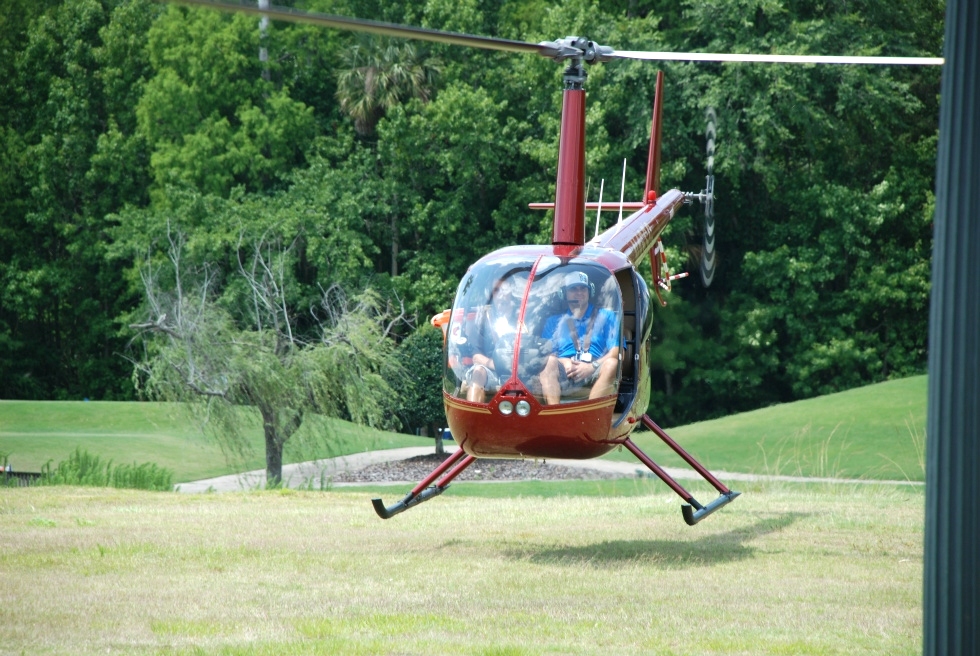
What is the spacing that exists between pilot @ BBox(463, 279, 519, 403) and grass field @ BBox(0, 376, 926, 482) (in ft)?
33.1

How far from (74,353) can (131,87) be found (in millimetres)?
8184

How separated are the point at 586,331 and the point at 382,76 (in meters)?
24.3

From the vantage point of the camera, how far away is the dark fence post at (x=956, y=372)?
88.9 inches

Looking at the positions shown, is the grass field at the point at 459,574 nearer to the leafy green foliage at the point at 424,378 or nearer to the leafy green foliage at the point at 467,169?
the leafy green foliage at the point at 424,378

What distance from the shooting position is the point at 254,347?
16.6 metres

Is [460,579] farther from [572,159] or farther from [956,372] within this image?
[956,372]

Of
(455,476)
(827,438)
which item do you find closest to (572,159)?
(455,476)

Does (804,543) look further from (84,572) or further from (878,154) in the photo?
(878,154)

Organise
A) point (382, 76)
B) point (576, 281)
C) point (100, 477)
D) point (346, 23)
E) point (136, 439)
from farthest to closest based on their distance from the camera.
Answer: point (382, 76) → point (136, 439) → point (100, 477) → point (576, 281) → point (346, 23)

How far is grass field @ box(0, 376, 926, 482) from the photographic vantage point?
18766 millimetres

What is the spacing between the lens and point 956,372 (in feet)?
7.46

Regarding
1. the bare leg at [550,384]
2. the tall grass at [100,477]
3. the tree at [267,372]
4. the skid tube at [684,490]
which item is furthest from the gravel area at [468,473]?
the bare leg at [550,384]

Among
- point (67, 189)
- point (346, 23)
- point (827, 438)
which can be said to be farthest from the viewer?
point (67, 189)

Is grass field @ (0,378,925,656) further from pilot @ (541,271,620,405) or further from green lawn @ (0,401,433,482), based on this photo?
green lawn @ (0,401,433,482)
